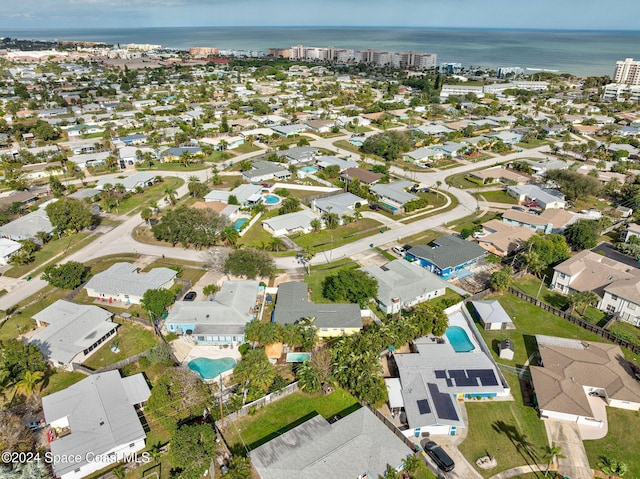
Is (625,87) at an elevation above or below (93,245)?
above

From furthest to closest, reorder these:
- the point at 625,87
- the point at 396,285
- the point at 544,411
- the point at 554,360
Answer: the point at 625,87, the point at 396,285, the point at 554,360, the point at 544,411

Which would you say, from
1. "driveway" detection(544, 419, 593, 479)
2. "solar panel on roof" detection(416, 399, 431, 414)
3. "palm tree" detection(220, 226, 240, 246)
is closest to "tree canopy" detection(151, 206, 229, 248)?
"palm tree" detection(220, 226, 240, 246)

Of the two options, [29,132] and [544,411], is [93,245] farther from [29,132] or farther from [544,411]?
[29,132]

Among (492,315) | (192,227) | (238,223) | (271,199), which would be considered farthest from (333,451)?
(271,199)

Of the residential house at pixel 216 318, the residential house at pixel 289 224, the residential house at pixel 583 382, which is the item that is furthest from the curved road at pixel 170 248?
the residential house at pixel 583 382

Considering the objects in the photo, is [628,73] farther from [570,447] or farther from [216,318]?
[216,318]

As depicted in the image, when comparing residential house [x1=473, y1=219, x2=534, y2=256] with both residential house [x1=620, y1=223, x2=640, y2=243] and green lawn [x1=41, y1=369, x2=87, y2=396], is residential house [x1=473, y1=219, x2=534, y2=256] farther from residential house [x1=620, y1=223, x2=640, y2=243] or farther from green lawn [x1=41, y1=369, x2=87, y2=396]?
green lawn [x1=41, y1=369, x2=87, y2=396]

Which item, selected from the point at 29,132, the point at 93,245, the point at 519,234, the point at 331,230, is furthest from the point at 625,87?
the point at 29,132
